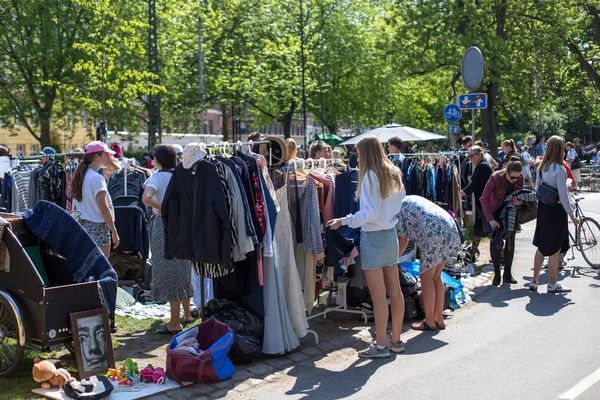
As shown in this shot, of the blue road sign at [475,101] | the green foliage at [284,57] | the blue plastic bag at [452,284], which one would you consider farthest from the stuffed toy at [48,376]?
the green foliage at [284,57]

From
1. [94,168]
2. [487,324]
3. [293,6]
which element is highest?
[293,6]

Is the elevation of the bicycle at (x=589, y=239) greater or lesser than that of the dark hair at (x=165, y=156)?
lesser

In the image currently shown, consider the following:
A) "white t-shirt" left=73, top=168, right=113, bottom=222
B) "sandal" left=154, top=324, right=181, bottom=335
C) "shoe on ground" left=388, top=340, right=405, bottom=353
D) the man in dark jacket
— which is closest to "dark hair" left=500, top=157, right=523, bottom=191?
the man in dark jacket

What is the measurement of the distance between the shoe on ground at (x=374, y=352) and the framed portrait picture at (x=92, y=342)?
2.32 meters

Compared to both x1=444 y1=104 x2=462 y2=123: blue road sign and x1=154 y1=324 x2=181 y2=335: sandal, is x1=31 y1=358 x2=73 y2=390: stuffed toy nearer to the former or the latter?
x1=154 y1=324 x2=181 y2=335: sandal

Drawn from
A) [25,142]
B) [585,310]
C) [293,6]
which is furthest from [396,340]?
[25,142]

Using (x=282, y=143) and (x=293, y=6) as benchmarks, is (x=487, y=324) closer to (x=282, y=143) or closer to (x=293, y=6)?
(x=282, y=143)

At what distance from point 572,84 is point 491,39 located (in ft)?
33.6

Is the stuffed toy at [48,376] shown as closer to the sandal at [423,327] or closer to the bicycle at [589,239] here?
the sandal at [423,327]

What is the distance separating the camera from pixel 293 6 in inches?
1645

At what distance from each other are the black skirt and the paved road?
31.5 inches

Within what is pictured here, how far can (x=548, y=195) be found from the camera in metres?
9.65

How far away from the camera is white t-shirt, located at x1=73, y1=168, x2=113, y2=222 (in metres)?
8.01

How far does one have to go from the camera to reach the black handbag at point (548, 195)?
9.62 meters
